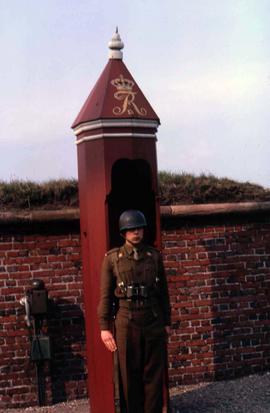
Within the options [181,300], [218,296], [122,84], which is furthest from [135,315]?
[218,296]

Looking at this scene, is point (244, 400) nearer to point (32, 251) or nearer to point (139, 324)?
point (139, 324)

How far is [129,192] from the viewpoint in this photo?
6797 millimetres

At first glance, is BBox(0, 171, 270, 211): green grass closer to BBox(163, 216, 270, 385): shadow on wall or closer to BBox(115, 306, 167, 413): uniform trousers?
BBox(163, 216, 270, 385): shadow on wall

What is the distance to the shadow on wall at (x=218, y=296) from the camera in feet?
26.3

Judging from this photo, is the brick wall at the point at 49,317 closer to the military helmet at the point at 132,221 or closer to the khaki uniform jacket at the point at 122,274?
the khaki uniform jacket at the point at 122,274

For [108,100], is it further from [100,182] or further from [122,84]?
[100,182]

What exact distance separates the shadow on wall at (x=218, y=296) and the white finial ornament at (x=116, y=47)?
7.88ft

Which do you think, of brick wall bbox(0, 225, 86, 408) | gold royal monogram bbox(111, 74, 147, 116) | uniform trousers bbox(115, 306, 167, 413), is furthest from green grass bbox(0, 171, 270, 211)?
uniform trousers bbox(115, 306, 167, 413)

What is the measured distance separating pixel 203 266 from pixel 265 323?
1.14 m

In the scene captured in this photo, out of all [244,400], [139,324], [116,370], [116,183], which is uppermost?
[116,183]

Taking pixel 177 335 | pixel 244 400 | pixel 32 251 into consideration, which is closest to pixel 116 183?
pixel 32 251

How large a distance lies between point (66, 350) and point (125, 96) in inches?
123

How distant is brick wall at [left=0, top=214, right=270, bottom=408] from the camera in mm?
7500

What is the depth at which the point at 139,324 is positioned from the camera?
5.55 meters
